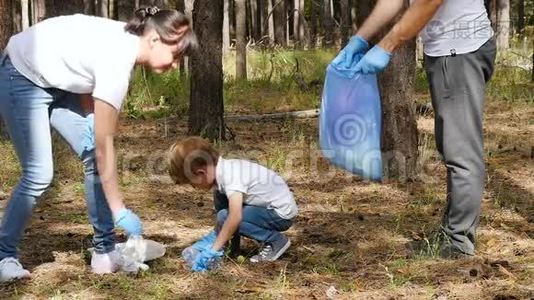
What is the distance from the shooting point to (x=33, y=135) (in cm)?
348

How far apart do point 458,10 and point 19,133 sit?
2013 mm

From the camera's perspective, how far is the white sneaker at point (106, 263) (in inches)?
147

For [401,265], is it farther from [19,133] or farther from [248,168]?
[19,133]

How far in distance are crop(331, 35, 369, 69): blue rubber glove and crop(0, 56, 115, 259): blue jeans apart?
1.19 meters

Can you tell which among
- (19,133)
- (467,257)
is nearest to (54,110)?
(19,133)

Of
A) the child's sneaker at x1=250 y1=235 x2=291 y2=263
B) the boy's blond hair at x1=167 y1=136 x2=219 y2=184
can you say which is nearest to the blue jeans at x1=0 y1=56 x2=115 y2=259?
the boy's blond hair at x1=167 y1=136 x2=219 y2=184

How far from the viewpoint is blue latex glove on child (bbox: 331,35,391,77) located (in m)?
3.60

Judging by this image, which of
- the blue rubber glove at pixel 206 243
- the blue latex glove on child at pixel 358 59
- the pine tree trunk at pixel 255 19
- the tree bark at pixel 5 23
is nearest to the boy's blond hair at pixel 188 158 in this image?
the blue rubber glove at pixel 206 243

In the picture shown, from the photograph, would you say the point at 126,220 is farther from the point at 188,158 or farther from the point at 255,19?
the point at 255,19

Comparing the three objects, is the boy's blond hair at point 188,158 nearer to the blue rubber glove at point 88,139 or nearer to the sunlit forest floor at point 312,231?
the blue rubber glove at point 88,139

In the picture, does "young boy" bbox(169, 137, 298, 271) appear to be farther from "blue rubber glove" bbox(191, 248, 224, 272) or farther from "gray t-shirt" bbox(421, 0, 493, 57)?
"gray t-shirt" bbox(421, 0, 493, 57)

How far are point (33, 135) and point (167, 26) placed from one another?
2.52 feet

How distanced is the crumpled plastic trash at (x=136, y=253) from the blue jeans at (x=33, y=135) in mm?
252

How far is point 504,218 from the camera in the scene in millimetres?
4785
